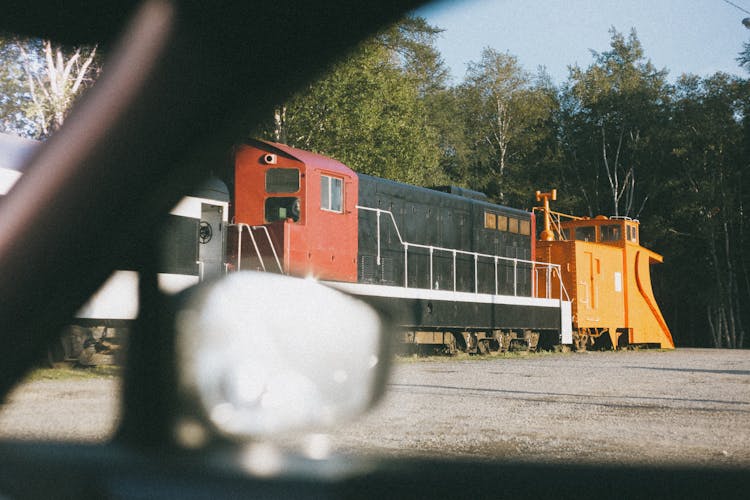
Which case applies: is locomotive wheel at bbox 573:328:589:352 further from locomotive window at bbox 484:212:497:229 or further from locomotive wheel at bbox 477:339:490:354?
locomotive window at bbox 484:212:497:229

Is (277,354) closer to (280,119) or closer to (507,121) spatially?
(280,119)

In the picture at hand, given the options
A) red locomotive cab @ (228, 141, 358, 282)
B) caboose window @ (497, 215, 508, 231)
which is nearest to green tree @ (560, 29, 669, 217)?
red locomotive cab @ (228, 141, 358, 282)

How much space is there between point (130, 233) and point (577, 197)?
2214 cm

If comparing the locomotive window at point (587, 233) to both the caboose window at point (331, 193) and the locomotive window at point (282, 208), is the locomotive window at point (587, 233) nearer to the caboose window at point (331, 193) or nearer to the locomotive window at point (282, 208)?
the caboose window at point (331, 193)

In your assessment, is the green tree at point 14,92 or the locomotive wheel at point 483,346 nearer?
the green tree at point 14,92

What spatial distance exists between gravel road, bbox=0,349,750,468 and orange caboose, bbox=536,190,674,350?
10.6 meters

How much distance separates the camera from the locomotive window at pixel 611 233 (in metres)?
23.0

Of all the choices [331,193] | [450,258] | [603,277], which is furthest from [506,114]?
[603,277]

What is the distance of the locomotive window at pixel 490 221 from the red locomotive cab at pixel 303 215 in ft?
14.5

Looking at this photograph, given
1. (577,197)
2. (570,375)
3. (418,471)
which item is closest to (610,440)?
(418,471)

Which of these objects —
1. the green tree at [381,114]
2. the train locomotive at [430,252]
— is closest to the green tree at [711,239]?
the train locomotive at [430,252]

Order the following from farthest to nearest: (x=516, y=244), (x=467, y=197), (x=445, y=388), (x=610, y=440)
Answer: (x=516, y=244) < (x=467, y=197) < (x=445, y=388) < (x=610, y=440)

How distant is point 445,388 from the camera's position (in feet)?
26.6

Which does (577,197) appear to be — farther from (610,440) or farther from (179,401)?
(179,401)
